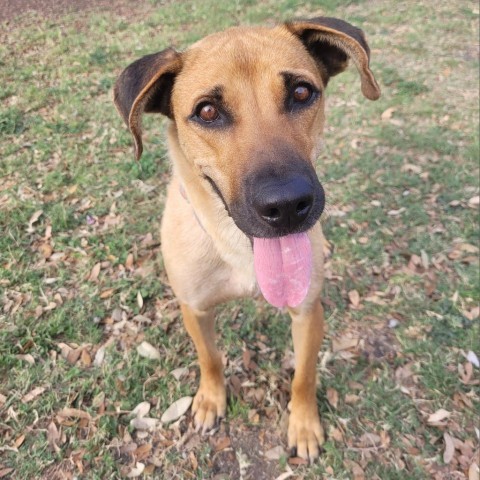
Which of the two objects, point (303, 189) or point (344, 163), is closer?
point (303, 189)

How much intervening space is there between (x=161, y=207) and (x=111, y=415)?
2251 mm

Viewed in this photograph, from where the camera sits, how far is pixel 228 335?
3.76 metres

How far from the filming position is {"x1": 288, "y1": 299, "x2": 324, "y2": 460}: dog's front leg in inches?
115

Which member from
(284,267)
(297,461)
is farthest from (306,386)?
(284,267)

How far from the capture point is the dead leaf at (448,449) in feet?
9.84

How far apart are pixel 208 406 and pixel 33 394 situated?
1298mm

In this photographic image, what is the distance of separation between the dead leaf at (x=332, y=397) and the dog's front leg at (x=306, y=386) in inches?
7.8

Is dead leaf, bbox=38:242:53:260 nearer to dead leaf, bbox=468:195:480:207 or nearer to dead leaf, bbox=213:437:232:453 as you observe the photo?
dead leaf, bbox=213:437:232:453

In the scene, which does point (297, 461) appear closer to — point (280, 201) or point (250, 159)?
point (280, 201)

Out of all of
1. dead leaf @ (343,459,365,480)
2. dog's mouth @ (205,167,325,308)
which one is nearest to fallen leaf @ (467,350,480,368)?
dead leaf @ (343,459,365,480)

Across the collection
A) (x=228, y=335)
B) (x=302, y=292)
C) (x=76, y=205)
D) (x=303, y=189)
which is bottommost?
(x=228, y=335)

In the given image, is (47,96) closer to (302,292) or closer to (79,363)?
(79,363)

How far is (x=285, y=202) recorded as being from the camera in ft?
6.59

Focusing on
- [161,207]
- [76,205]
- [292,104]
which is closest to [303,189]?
[292,104]
